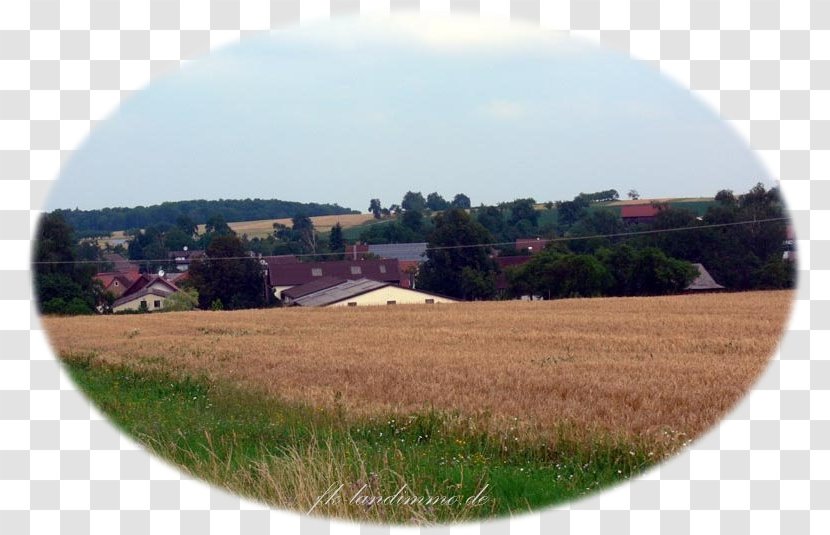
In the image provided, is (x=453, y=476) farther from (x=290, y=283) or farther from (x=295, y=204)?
(x=290, y=283)

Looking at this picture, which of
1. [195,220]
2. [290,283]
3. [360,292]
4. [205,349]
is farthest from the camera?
[360,292]

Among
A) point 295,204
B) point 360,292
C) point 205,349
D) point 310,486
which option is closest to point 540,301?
point 360,292

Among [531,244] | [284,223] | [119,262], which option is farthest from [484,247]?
[119,262]

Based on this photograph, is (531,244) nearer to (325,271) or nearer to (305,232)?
(325,271)

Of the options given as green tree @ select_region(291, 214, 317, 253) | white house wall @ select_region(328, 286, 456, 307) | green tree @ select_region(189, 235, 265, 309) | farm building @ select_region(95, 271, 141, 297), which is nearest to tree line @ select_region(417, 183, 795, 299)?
white house wall @ select_region(328, 286, 456, 307)

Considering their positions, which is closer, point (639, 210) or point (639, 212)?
point (639, 210)

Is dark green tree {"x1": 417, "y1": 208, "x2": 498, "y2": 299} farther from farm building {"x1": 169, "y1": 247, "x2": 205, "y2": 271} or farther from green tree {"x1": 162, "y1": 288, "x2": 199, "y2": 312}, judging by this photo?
green tree {"x1": 162, "y1": 288, "x2": 199, "y2": 312}
